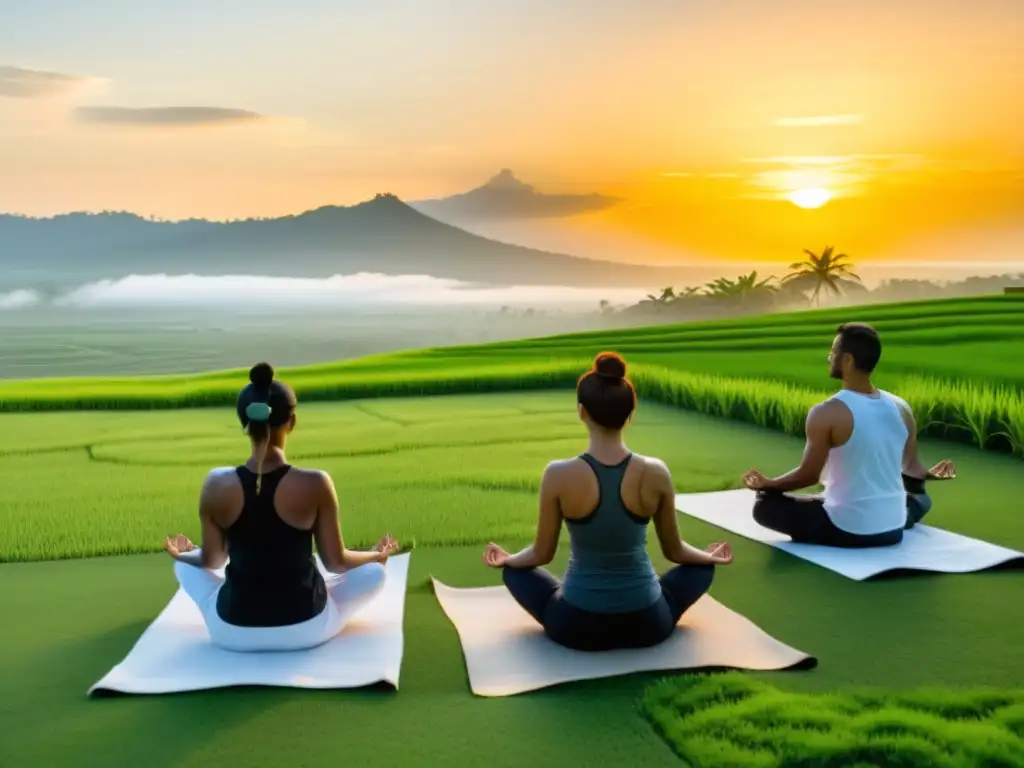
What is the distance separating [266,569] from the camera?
15.2 ft

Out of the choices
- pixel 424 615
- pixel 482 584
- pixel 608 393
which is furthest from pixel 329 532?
pixel 482 584

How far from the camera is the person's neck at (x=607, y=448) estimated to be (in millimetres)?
4473

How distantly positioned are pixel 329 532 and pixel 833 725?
79.5 inches

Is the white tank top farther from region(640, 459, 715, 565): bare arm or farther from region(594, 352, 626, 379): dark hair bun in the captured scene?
region(594, 352, 626, 379): dark hair bun

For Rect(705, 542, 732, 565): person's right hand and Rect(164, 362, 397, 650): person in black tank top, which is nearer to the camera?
Rect(164, 362, 397, 650): person in black tank top

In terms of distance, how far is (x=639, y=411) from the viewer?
14.1m

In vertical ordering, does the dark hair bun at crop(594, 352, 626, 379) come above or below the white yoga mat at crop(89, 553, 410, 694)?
above

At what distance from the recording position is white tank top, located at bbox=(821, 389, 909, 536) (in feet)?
20.3

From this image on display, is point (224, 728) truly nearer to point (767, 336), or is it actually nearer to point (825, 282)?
point (767, 336)

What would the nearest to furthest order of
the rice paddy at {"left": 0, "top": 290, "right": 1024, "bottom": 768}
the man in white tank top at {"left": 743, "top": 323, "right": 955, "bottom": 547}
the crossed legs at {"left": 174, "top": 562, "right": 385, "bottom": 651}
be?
the rice paddy at {"left": 0, "top": 290, "right": 1024, "bottom": 768} → the crossed legs at {"left": 174, "top": 562, "right": 385, "bottom": 651} → the man in white tank top at {"left": 743, "top": 323, "right": 955, "bottom": 547}

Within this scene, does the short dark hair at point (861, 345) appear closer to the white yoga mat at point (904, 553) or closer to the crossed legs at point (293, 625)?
the white yoga mat at point (904, 553)

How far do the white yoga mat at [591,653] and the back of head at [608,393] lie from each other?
0.95 meters

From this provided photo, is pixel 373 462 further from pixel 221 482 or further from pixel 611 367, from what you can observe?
pixel 611 367

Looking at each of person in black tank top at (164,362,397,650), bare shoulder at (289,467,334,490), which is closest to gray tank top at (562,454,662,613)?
person in black tank top at (164,362,397,650)
